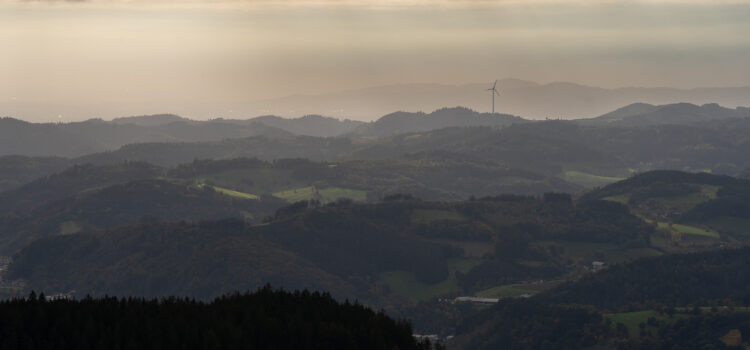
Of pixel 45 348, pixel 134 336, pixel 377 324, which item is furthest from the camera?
pixel 377 324

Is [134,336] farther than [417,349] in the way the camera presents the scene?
No

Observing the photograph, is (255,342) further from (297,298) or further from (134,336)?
(297,298)

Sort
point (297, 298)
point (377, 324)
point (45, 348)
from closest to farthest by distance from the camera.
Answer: point (45, 348), point (377, 324), point (297, 298)

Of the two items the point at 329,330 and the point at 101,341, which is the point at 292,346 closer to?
the point at 329,330

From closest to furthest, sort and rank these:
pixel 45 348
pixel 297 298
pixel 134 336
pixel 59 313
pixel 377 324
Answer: pixel 45 348
pixel 134 336
pixel 59 313
pixel 377 324
pixel 297 298

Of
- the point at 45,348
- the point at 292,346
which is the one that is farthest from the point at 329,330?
the point at 45,348

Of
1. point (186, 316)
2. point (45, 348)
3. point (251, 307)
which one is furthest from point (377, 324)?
point (45, 348)
